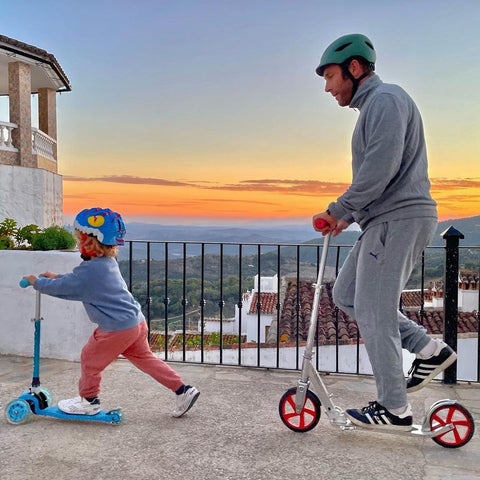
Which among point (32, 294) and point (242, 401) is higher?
point (32, 294)

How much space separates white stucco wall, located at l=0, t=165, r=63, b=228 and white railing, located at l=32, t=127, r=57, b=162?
1163 mm

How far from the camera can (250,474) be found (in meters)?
2.38

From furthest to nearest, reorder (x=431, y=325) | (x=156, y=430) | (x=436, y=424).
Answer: (x=431, y=325) < (x=156, y=430) < (x=436, y=424)

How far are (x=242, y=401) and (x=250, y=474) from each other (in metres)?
1.00

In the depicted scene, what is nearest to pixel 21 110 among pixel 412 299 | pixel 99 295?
pixel 99 295

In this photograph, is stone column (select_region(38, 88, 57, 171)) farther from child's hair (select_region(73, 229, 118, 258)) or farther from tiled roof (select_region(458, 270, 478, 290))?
child's hair (select_region(73, 229, 118, 258))

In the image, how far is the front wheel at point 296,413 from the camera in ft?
9.16

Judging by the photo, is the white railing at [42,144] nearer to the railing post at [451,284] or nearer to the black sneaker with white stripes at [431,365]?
the railing post at [451,284]

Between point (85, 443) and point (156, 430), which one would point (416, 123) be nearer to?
point (156, 430)

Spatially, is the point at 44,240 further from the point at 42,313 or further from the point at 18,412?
the point at 18,412

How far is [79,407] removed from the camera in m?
2.97

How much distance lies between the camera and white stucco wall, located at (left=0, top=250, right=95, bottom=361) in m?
4.34

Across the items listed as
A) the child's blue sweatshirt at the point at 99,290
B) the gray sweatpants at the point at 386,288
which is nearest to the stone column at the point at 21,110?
the child's blue sweatshirt at the point at 99,290

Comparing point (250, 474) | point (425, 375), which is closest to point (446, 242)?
point (425, 375)
